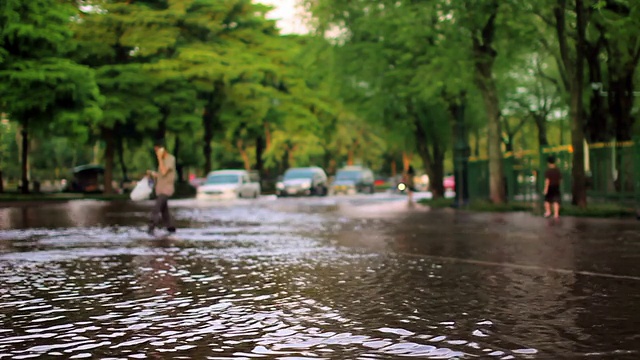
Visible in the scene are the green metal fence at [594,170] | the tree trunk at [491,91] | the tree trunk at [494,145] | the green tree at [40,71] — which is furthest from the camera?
the green tree at [40,71]

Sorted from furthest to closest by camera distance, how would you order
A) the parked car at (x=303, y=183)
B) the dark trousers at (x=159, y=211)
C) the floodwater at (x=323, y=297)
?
the parked car at (x=303, y=183), the dark trousers at (x=159, y=211), the floodwater at (x=323, y=297)

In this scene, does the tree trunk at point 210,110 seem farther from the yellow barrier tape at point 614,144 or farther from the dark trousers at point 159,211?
the dark trousers at point 159,211

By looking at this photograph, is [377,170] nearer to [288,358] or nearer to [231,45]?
[231,45]

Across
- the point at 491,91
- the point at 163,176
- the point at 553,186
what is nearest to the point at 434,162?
the point at 491,91

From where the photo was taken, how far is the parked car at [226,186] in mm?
48125

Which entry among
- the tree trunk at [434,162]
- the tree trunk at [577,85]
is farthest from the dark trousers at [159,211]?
the tree trunk at [434,162]

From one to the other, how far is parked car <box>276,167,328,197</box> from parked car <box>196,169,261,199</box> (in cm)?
498

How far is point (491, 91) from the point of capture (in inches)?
1231

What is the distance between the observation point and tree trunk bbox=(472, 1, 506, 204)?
99.3 ft

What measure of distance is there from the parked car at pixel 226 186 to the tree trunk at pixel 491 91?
1898cm

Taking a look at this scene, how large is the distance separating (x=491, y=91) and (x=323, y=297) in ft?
75.1

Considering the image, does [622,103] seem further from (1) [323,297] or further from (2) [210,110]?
(2) [210,110]

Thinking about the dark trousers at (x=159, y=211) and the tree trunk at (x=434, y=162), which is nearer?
the dark trousers at (x=159, y=211)

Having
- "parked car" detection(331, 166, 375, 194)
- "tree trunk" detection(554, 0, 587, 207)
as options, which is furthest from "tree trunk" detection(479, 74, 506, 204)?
"parked car" detection(331, 166, 375, 194)
